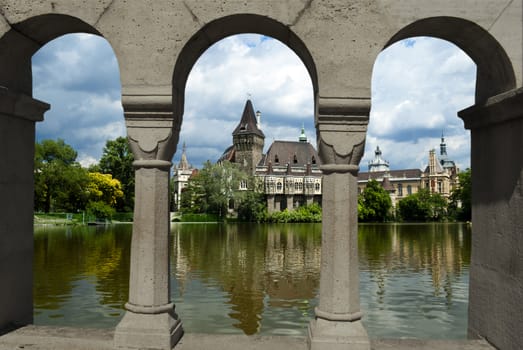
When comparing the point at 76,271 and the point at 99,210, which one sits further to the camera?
→ the point at 99,210

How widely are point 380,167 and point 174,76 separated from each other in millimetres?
138364

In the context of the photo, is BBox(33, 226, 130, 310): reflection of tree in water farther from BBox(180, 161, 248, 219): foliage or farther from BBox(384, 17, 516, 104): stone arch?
BBox(180, 161, 248, 219): foliage

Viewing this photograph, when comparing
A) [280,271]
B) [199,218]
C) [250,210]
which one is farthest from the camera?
[250,210]

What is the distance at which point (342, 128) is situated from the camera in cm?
423

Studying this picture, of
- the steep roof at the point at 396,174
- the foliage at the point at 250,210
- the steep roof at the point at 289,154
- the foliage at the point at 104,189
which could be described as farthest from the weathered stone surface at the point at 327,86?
Answer: the steep roof at the point at 396,174

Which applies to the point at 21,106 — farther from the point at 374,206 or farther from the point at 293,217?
the point at 374,206

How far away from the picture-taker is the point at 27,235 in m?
5.07

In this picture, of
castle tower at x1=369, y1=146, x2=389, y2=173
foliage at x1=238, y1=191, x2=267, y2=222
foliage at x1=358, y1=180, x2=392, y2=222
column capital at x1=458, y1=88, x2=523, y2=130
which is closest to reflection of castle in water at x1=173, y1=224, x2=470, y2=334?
column capital at x1=458, y1=88, x2=523, y2=130

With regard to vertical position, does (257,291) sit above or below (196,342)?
below

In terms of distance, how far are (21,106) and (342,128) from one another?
3449 mm

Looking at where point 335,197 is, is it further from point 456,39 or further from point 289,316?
point 289,316

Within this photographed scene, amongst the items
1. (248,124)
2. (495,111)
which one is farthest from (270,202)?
(495,111)

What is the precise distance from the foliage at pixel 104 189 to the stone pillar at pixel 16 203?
47.7 meters

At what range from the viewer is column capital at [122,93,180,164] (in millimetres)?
4277
